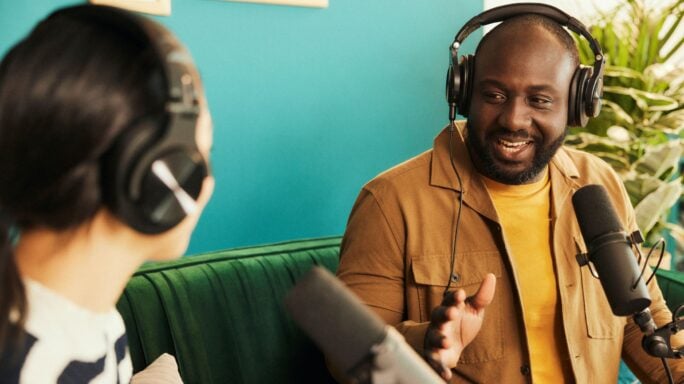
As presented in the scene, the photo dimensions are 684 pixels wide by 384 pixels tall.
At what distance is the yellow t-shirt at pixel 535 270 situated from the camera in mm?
1632

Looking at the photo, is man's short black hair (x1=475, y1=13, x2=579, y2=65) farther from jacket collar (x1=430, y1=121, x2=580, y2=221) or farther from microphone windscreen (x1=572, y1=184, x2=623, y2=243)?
microphone windscreen (x1=572, y1=184, x2=623, y2=243)

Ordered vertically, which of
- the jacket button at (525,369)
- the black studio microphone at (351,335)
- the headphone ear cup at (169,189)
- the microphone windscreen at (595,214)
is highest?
the headphone ear cup at (169,189)

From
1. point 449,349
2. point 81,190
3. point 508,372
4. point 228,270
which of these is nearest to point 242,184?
point 228,270

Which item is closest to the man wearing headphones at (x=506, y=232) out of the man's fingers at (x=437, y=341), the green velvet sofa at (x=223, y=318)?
the green velvet sofa at (x=223, y=318)

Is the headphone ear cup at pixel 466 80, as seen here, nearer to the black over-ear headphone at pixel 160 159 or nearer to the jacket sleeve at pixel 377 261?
the jacket sleeve at pixel 377 261

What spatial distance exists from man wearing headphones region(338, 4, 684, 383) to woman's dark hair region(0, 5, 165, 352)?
37.4 inches

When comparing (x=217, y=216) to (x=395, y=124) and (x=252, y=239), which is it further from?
(x=395, y=124)

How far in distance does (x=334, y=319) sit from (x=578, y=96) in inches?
44.7

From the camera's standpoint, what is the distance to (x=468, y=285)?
1.66 metres

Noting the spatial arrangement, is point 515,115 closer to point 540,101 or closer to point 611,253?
point 540,101

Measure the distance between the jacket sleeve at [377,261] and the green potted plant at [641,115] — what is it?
118cm

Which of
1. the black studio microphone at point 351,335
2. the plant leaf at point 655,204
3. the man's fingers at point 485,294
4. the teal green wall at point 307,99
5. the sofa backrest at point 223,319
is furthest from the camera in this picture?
the plant leaf at point 655,204

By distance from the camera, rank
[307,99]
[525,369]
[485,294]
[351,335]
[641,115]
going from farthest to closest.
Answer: [641,115], [307,99], [525,369], [485,294], [351,335]

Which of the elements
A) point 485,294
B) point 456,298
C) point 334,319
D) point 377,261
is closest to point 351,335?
point 334,319
